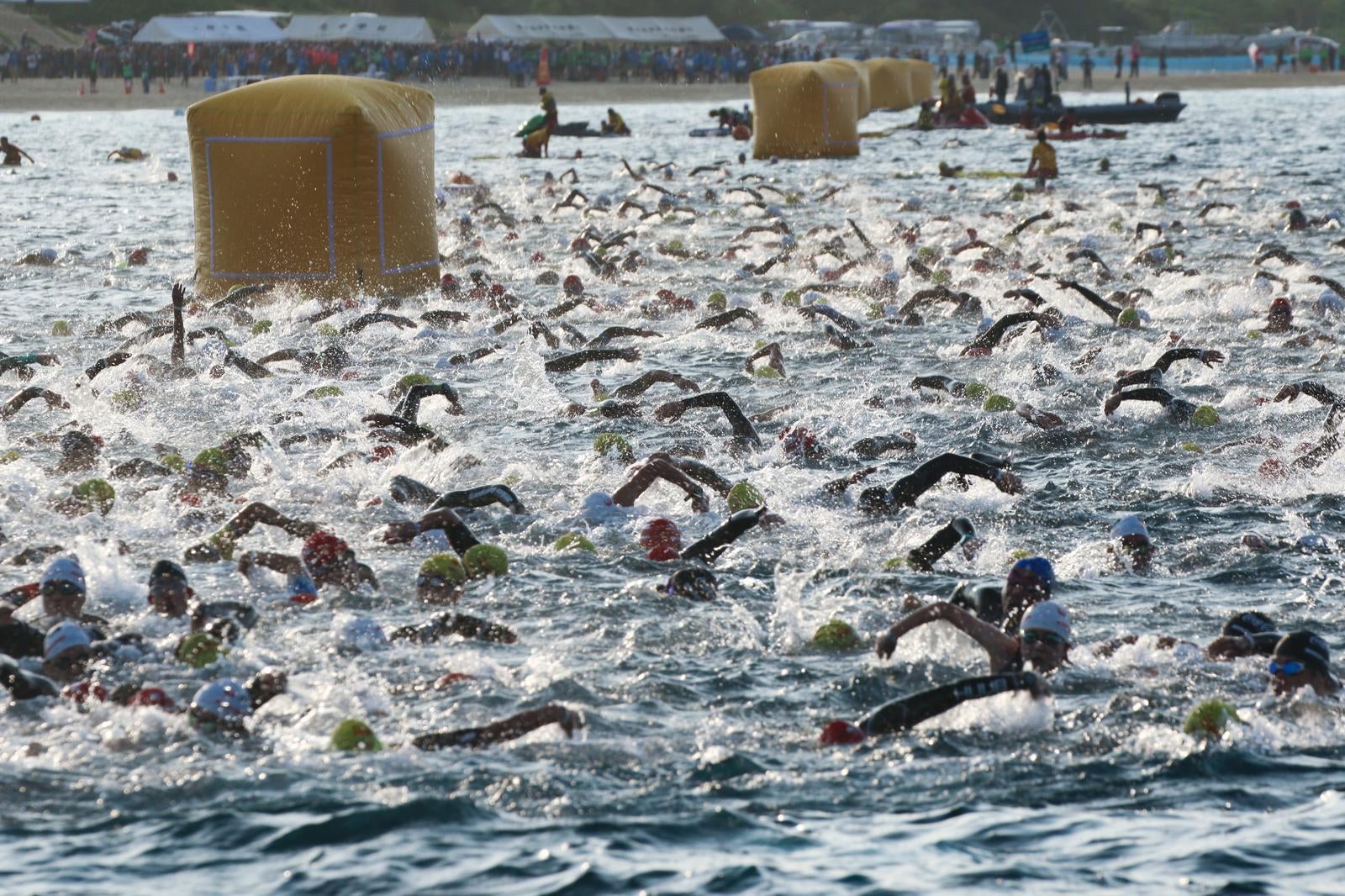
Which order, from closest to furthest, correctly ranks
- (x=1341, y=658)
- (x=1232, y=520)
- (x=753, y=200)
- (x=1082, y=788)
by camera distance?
1. (x=1082, y=788)
2. (x=1341, y=658)
3. (x=1232, y=520)
4. (x=753, y=200)

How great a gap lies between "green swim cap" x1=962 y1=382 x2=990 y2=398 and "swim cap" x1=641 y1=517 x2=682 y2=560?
526cm

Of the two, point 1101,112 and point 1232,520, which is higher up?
point 1101,112

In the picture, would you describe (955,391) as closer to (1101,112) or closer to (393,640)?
(393,640)

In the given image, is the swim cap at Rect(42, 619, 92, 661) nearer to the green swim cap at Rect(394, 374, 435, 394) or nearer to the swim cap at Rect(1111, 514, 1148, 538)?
the swim cap at Rect(1111, 514, 1148, 538)

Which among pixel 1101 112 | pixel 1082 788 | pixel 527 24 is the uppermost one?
pixel 527 24

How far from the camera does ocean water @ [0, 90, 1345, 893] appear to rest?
6480mm

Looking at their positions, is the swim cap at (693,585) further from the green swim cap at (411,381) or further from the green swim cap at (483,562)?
the green swim cap at (411,381)

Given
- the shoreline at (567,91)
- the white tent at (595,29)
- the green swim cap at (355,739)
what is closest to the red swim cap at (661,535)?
the green swim cap at (355,739)

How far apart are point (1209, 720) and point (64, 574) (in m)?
5.69

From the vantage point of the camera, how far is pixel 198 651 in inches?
323

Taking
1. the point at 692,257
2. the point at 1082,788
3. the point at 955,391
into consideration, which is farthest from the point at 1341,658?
the point at 692,257

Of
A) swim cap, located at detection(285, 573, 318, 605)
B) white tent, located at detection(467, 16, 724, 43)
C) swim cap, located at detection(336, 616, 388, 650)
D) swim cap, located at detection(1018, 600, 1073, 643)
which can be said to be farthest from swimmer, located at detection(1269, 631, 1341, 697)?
white tent, located at detection(467, 16, 724, 43)

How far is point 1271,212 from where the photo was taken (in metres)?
30.0

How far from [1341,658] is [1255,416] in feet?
19.4
